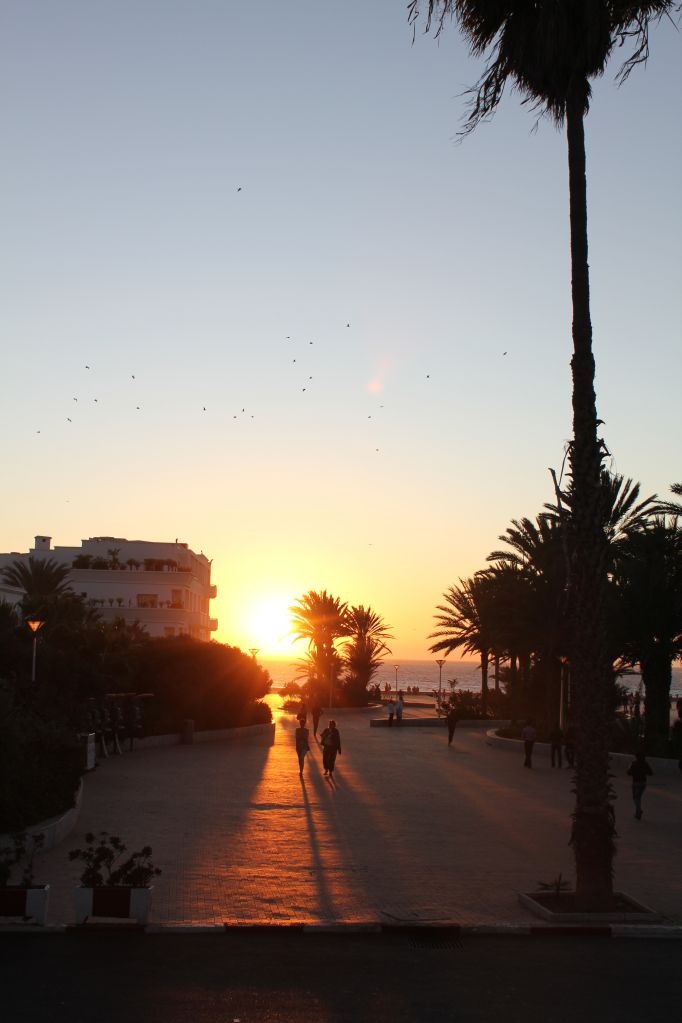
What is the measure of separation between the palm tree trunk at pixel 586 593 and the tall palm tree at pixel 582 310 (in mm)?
12

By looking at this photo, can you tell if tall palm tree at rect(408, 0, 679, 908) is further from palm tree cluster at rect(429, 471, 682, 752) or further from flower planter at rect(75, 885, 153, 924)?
palm tree cluster at rect(429, 471, 682, 752)

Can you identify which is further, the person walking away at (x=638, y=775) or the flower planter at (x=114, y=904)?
the person walking away at (x=638, y=775)

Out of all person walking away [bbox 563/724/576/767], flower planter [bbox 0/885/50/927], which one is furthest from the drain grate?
person walking away [bbox 563/724/576/767]

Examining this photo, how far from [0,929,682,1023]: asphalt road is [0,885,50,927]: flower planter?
0.23 m

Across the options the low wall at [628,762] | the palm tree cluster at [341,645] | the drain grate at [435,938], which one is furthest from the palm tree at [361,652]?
the drain grate at [435,938]

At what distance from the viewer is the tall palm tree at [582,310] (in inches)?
505

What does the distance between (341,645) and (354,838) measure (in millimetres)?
55280

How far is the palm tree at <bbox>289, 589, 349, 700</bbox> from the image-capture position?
71.4 meters

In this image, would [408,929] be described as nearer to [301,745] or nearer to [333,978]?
[333,978]

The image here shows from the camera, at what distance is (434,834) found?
62.8 ft

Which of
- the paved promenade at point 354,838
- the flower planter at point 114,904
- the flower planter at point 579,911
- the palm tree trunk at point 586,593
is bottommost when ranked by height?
the paved promenade at point 354,838

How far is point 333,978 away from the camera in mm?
9469

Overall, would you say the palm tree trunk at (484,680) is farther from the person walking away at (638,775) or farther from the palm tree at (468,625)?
the person walking away at (638,775)

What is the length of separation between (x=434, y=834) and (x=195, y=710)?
994 inches
